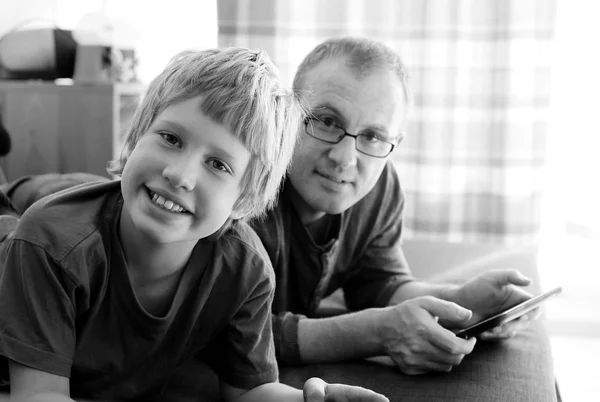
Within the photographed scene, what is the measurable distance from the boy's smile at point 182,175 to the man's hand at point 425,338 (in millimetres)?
407

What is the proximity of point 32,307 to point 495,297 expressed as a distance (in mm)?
862

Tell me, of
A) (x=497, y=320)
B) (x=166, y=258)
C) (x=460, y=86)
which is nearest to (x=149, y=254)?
(x=166, y=258)

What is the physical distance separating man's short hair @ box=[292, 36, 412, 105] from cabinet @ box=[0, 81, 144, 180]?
117 centimetres

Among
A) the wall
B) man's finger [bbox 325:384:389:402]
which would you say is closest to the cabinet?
the wall

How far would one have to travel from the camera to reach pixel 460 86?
3.22 m

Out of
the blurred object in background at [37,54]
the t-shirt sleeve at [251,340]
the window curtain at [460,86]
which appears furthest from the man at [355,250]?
the window curtain at [460,86]

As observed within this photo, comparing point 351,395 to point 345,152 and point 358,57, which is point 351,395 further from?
point 358,57

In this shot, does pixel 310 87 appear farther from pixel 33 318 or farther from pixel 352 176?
pixel 33 318

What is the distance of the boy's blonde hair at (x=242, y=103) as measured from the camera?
3.78 ft

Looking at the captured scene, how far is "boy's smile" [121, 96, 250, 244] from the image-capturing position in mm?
1100

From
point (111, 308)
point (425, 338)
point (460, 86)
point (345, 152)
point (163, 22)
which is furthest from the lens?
point (163, 22)

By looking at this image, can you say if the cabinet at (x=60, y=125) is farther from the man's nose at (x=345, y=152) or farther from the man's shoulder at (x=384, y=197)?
the man's nose at (x=345, y=152)

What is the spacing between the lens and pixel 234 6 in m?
3.31

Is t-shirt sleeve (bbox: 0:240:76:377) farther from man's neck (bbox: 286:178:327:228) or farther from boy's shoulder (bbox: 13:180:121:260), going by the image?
man's neck (bbox: 286:178:327:228)
